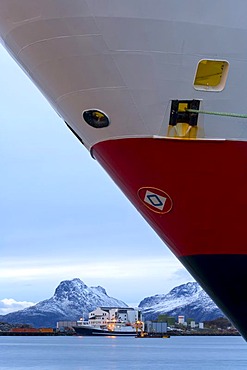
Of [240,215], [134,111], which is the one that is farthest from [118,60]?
[240,215]

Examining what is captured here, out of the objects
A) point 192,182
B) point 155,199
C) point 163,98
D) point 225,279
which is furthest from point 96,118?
point 225,279

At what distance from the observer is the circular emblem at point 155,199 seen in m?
12.4

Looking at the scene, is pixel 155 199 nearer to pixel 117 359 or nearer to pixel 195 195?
pixel 195 195

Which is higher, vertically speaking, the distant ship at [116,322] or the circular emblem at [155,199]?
the distant ship at [116,322]

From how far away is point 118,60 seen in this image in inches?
442

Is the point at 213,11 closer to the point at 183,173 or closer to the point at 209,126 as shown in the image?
the point at 209,126

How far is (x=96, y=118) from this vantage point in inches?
476

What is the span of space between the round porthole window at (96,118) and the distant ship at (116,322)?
481ft

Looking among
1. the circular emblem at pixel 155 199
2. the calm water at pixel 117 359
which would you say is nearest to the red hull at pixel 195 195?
the circular emblem at pixel 155 199

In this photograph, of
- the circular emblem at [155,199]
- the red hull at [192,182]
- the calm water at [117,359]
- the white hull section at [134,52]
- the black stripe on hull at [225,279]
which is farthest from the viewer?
the calm water at [117,359]

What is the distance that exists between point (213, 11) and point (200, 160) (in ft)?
7.15

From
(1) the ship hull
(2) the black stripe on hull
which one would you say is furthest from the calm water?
(2) the black stripe on hull

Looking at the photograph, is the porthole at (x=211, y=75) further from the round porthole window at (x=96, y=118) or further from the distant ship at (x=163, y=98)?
the round porthole window at (x=96, y=118)

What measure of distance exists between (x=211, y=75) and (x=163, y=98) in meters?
0.74
